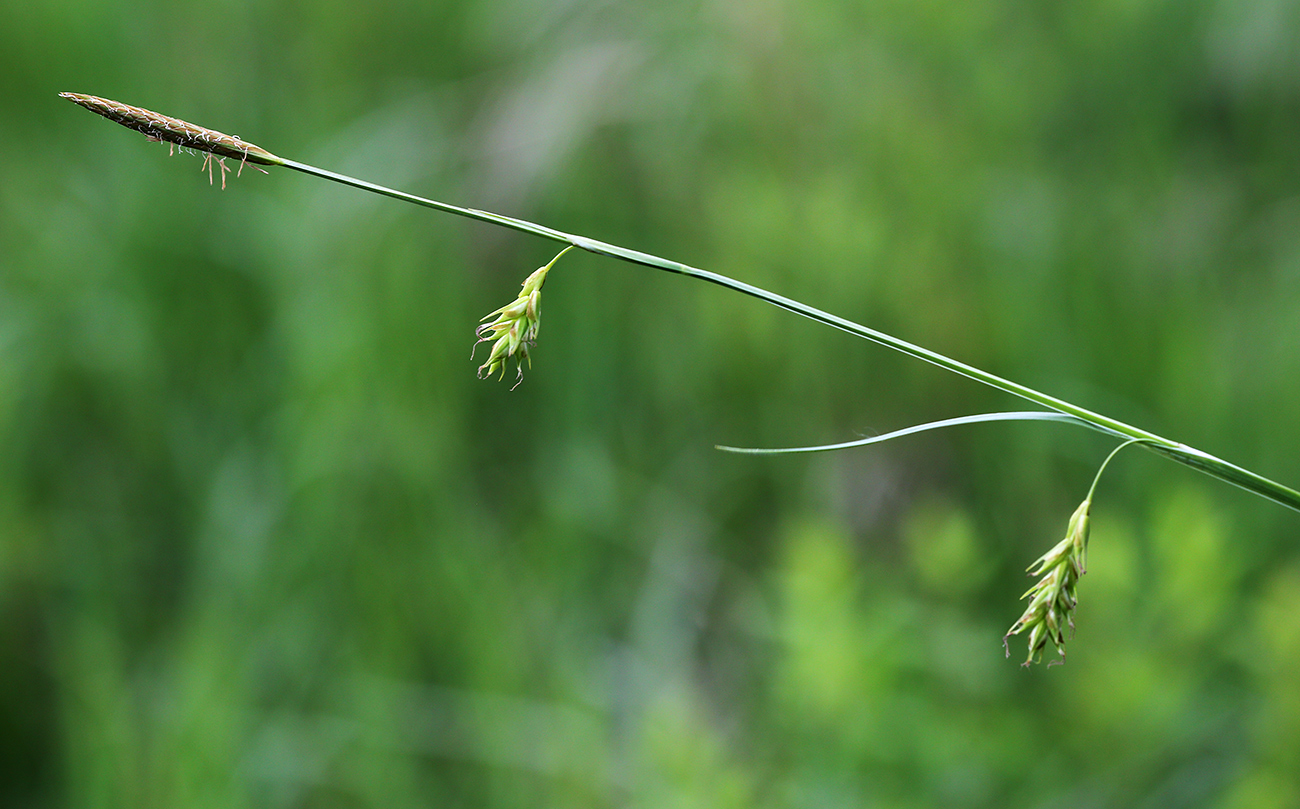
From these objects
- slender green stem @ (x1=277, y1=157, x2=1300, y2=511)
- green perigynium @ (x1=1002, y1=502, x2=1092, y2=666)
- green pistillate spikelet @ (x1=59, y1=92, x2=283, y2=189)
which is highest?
green pistillate spikelet @ (x1=59, y1=92, x2=283, y2=189)

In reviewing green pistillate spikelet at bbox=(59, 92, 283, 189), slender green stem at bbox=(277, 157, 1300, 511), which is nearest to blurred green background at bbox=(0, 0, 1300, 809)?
slender green stem at bbox=(277, 157, 1300, 511)

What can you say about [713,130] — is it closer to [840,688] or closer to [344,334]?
[344,334]

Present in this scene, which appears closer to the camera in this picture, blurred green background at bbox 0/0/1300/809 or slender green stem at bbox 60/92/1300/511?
slender green stem at bbox 60/92/1300/511

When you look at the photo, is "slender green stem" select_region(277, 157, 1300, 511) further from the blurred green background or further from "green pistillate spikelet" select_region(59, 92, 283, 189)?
the blurred green background

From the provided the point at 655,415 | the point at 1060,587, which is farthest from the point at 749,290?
the point at 655,415

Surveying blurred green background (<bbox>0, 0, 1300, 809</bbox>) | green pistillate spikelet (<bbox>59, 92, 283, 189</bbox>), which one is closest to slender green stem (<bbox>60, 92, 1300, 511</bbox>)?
green pistillate spikelet (<bbox>59, 92, 283, 189</bbox>)

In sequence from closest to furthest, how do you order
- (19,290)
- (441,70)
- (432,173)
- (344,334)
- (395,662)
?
(395,662) < (344,334) < (19,290) < (432,173) < (441,70)

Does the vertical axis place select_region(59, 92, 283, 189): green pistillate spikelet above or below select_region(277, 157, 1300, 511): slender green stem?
above

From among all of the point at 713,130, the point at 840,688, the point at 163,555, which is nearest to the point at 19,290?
the point at 163,555

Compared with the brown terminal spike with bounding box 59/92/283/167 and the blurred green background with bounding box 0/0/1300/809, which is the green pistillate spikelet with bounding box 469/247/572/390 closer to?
the brown terminal spike with bounding box 59/92/283/167

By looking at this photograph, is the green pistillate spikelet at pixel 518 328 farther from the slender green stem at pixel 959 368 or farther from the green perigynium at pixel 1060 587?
the green perigynium at pixel 1060 587
